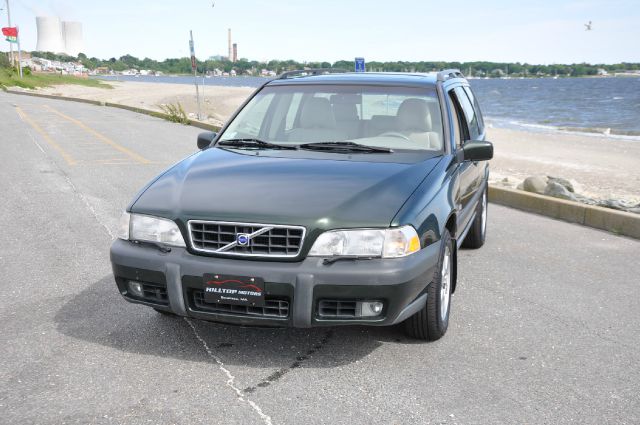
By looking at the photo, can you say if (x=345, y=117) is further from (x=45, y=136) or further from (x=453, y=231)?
(x=45, y=136)

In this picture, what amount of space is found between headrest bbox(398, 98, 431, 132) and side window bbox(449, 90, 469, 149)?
0.25 meters

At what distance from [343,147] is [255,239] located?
133cm

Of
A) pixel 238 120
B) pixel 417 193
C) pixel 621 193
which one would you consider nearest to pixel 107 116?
pixel 621 193

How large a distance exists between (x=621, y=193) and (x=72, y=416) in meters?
11.5

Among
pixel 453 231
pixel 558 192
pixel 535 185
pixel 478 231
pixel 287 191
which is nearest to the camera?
pixel 287 191

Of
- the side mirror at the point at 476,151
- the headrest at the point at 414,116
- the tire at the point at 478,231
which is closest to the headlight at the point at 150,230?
the headrest at the point at 414,116

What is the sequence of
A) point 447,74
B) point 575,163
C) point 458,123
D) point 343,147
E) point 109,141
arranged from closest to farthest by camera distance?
point 343,147 → point 458,123 → point 447,74 → point 109,141 → point 575,163

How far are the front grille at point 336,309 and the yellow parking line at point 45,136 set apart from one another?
400 inches

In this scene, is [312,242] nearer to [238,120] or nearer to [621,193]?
[238,120]

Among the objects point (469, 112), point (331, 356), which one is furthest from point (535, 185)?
point (331, 356)

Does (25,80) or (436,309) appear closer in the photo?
(436,309)

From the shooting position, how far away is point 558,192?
32.9 ft

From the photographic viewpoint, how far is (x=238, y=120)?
5625mm

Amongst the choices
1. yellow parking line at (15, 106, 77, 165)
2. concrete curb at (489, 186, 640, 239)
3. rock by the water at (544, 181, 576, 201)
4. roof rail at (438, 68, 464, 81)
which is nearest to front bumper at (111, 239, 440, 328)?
roof rail at (438, 68, 464, 81)
